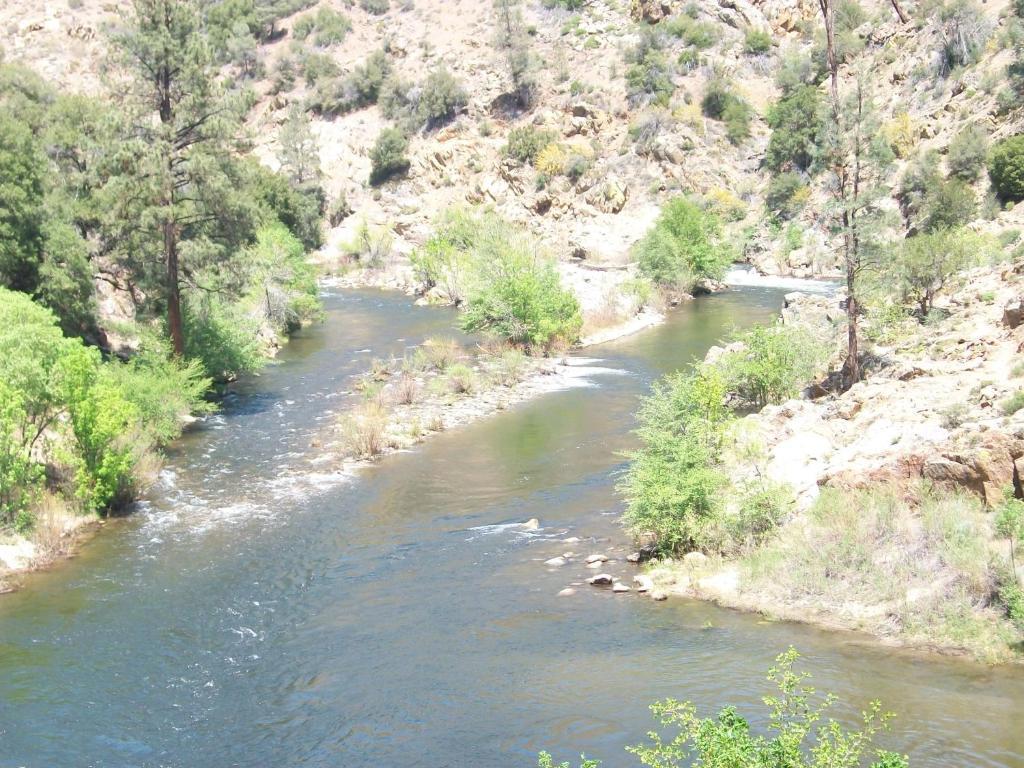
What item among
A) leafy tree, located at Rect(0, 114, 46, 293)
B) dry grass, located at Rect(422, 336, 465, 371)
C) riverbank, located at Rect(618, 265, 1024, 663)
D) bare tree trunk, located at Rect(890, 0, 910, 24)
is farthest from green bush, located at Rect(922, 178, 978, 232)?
leafy tree, located at Rect(0, 114, 46, 293)

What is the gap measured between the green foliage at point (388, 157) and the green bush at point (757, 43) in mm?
34072

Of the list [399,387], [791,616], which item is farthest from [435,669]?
[399,387]

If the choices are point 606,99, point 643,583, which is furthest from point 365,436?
point 606,99

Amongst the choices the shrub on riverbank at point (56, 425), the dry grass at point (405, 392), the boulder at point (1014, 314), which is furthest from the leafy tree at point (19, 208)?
the boulder at point (1014, 314)

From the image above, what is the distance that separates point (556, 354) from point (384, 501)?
18438 millimetres

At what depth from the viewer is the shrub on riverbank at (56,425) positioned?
18.4m

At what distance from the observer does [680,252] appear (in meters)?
55.4

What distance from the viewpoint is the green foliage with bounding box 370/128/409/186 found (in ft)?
277

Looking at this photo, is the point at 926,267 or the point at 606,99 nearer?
the point at 926,267

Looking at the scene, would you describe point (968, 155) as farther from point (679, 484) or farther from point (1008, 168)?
point (679, 484)

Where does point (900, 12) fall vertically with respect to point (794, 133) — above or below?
above

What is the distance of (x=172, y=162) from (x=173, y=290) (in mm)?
4318

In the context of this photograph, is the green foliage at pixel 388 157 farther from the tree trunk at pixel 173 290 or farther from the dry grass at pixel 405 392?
the tree trunk at pixel 173 290

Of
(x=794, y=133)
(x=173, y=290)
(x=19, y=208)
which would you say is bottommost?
(x=173, y=290)
